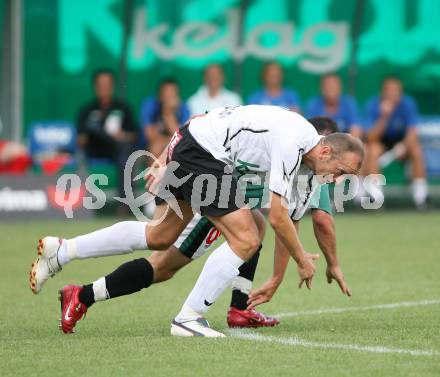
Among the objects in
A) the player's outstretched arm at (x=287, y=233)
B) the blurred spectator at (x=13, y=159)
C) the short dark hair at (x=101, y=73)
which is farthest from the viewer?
the short dark hair at (x=101, y=73)

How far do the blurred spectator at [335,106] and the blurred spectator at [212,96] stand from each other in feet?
3.48

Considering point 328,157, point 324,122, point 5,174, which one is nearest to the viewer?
point 328,157

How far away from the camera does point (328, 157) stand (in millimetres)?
6395

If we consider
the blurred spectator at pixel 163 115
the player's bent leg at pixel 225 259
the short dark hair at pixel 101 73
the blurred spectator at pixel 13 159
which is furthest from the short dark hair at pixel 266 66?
the player's bent leg at pixel 225 259

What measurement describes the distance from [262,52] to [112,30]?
6.97ft

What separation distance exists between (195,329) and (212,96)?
354 inches

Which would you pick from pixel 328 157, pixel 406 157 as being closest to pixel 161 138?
pixel 406 157

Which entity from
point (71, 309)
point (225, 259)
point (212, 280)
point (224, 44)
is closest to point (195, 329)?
point (212, 280)

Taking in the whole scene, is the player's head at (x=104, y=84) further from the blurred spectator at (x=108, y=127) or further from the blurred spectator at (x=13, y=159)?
the blurred spectator at (x=13, y=159)

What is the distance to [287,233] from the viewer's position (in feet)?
20.5

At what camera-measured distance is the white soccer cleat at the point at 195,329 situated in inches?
253

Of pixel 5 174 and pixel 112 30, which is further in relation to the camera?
pixel 112 30

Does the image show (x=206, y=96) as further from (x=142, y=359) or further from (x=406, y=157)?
(x=142, y=359)

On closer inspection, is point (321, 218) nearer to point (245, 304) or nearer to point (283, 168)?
point (245, 304)
